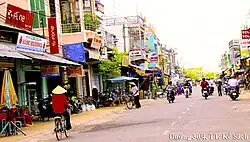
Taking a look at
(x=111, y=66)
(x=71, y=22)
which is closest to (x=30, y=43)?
(x=71, y=22)

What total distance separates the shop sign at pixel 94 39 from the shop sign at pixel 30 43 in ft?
32.2

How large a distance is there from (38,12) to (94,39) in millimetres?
8269

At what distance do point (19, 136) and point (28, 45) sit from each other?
21.9 ft

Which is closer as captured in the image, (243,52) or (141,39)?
(243,52)

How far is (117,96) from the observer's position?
4312 cm

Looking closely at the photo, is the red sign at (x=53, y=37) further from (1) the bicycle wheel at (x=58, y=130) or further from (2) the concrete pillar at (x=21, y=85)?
(1) the bicycle wheel at (x=58, y=130)

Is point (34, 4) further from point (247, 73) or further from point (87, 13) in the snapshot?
point (247, 73)

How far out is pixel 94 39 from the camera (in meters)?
38.7

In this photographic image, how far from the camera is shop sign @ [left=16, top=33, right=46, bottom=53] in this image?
2438cm

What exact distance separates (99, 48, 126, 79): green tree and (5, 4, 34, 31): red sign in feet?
55.8

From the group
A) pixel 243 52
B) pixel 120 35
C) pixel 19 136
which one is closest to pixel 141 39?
pixel 120 35

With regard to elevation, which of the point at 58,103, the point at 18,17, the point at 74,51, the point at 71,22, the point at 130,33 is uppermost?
the point at 130,33

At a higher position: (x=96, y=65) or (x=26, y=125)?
(x=96, y=65)

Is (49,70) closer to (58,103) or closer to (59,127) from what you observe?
(58,103)
